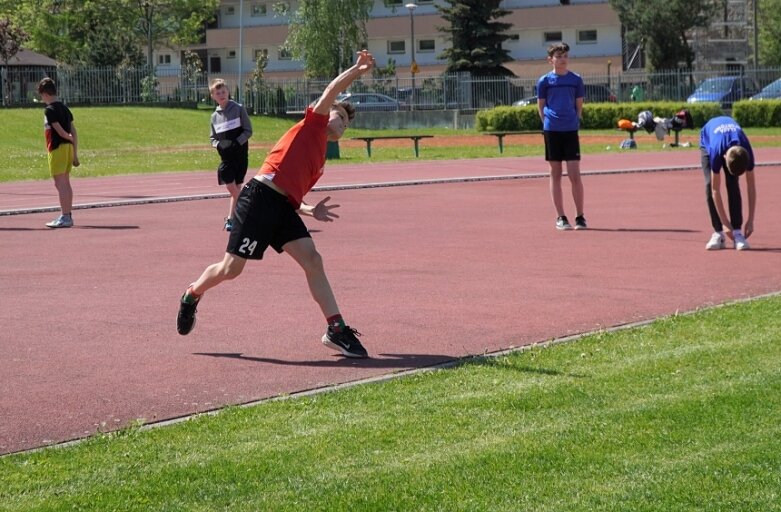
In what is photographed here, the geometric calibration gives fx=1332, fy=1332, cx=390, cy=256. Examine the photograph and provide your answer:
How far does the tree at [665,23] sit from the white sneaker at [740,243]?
56.9 m

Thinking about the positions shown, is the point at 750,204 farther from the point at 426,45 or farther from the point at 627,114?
the point at 426,45

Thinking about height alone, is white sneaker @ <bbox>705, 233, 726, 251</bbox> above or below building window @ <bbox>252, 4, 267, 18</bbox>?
below

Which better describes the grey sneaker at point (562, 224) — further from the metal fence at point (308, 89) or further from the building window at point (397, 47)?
the building window at point (397, 47)

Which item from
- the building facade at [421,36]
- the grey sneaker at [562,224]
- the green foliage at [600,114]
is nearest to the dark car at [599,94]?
the green foliage at [600,114]

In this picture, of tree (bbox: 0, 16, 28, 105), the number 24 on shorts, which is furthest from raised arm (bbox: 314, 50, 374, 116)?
tree (bbox: 0, 16, 28, 105)

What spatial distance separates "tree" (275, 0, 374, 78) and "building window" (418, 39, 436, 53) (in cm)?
1191

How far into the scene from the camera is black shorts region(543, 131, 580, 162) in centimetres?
1558

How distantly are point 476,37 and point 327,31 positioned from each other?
9234 millimetres

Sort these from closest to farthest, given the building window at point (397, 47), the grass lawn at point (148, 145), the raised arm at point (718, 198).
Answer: the raised arm at point (718, 198)
the grass lawn at point (148, 145)
the building window at point (397, 47)

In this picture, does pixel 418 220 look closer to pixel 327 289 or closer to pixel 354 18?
pixel 327 289

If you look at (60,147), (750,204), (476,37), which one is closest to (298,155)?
(750,204)

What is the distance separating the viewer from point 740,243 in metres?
13.1

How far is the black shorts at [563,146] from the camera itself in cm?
1558

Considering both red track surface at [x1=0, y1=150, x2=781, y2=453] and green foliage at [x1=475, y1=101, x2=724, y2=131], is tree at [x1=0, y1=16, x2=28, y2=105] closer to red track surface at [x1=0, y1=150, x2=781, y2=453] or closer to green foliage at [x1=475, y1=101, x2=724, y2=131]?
green foliage at [x1=475, y1=101, x2=724, y2=131]
